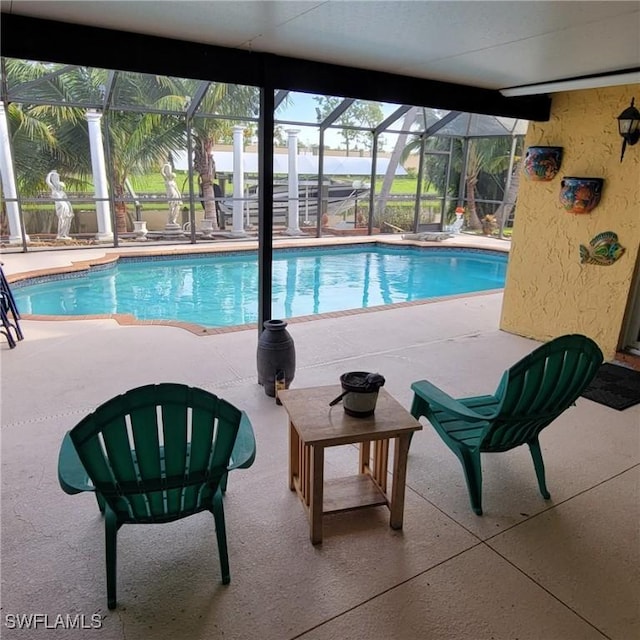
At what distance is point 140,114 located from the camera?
9656 millimetres

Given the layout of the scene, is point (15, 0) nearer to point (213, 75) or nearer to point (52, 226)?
point (213, 75)

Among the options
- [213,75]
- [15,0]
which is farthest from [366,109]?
[15,0]

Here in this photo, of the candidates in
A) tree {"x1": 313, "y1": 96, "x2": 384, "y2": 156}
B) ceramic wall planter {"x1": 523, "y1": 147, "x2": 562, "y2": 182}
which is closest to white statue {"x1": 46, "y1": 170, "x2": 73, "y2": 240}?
tree {"x1": 313, "y1": 96, "x2": 384, "y2": 156}

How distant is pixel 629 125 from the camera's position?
3.81 meters

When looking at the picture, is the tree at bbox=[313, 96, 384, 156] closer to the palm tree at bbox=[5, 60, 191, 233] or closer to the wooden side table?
the palm tree at bbox=[5, 60, 191, 233]

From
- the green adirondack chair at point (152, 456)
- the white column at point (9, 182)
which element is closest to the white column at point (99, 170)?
the white column at point (9, 182)

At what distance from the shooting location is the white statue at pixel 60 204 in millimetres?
9281

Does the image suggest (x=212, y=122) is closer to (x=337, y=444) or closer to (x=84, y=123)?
(x=84, y=123)

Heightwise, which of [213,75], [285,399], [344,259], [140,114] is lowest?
[344,259]

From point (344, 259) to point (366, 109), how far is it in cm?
348

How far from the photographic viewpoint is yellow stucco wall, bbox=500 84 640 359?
13.3ft

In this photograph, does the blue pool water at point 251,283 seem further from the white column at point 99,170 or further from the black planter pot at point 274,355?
the black planter pot at point 274,355

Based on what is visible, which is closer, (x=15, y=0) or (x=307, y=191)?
(x=15, y=0)

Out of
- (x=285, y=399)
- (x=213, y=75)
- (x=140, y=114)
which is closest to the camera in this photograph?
(x=285, y=399)
